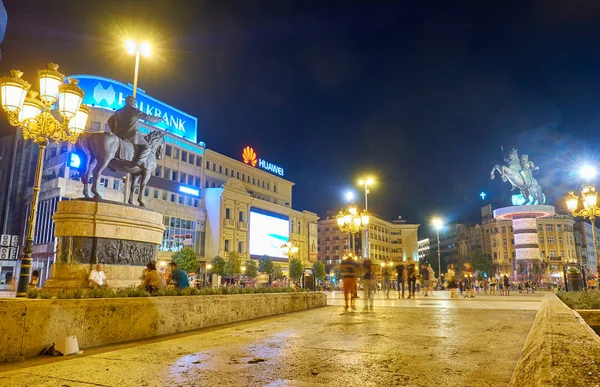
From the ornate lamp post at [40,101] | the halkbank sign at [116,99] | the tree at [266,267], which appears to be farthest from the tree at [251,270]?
the ornate lamp post at [40,101]

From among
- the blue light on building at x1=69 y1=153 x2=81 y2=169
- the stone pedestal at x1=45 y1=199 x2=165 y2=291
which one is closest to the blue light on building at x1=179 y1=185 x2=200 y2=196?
the blue light on building at x1=69 y1=153 x2=81 y2=169

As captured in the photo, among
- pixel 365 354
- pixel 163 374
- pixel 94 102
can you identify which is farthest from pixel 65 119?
pixel 94 102

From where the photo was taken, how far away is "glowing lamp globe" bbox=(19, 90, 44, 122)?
9.18 meters

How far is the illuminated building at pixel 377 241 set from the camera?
346ft

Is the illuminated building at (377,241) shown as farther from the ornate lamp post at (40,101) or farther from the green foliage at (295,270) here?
the ornate lamp post at (40,101)

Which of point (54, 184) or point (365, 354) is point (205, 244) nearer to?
point (54, 184)

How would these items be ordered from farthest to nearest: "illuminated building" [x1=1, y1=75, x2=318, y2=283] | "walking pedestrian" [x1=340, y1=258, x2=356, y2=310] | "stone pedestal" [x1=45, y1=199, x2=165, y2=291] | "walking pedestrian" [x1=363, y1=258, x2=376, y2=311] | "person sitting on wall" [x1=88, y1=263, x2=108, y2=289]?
1. "illuminated building" [x1=1, y1=75, x2=318, y2=283]
2. "walking pedestrian" [x1=363, y1=258, x2=376, y2=311]
3. "walking pedestrian" [x1=340, y1=258, x2=356, y2=310]
4. "stone pedestal" [x1=45, y1=199, x2=165, y2=291]
5. "person sitting on wall" [x1=88, y1=263, x2=108, y2=289]

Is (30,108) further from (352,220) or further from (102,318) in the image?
(352,220)

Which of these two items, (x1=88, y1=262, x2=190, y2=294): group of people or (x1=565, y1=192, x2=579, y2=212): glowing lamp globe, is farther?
(x1=565, y1=192, x2=579, y2=212): glowing lamp globe

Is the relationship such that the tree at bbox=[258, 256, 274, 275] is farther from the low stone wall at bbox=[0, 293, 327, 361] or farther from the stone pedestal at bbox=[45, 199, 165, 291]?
the low stone wall at bbox=[0, 293, 327, 361]

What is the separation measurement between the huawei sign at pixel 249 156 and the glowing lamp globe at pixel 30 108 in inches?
2455

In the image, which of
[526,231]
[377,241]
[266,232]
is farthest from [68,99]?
[377,241]

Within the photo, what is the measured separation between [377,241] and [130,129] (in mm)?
104683

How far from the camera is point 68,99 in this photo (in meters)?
9.27
